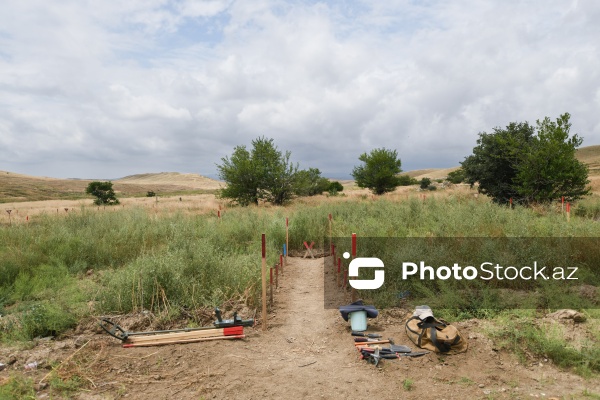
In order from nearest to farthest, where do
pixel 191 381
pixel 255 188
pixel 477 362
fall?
pixel 191 381
pixel 477 362
pixel 255 188

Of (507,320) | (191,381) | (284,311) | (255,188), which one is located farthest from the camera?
(255,188)

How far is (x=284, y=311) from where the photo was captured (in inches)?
283

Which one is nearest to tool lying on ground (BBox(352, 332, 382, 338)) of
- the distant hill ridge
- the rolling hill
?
the rolling hill

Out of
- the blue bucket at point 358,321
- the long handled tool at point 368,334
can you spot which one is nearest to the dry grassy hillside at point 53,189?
the blue bucket at point 358,321

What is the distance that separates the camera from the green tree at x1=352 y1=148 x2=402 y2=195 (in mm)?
32844

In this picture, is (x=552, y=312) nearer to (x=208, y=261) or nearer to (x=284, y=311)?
(x=284, y=311)

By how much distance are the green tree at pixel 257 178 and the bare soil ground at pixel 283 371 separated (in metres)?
20.5

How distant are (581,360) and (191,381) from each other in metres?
4.52

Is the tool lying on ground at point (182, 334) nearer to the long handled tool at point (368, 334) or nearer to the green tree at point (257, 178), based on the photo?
the long handled tool at point (368, 334)

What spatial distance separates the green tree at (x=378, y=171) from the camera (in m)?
32.8

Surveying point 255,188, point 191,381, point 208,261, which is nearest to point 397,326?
point 191,381

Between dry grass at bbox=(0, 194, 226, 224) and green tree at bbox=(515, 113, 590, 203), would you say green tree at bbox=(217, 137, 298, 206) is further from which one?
green tree at bbox=(515, 113, 590, 203)

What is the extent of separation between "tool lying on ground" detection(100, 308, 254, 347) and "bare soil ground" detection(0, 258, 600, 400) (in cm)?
10

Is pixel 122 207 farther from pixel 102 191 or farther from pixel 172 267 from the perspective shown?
pixel 172 267
